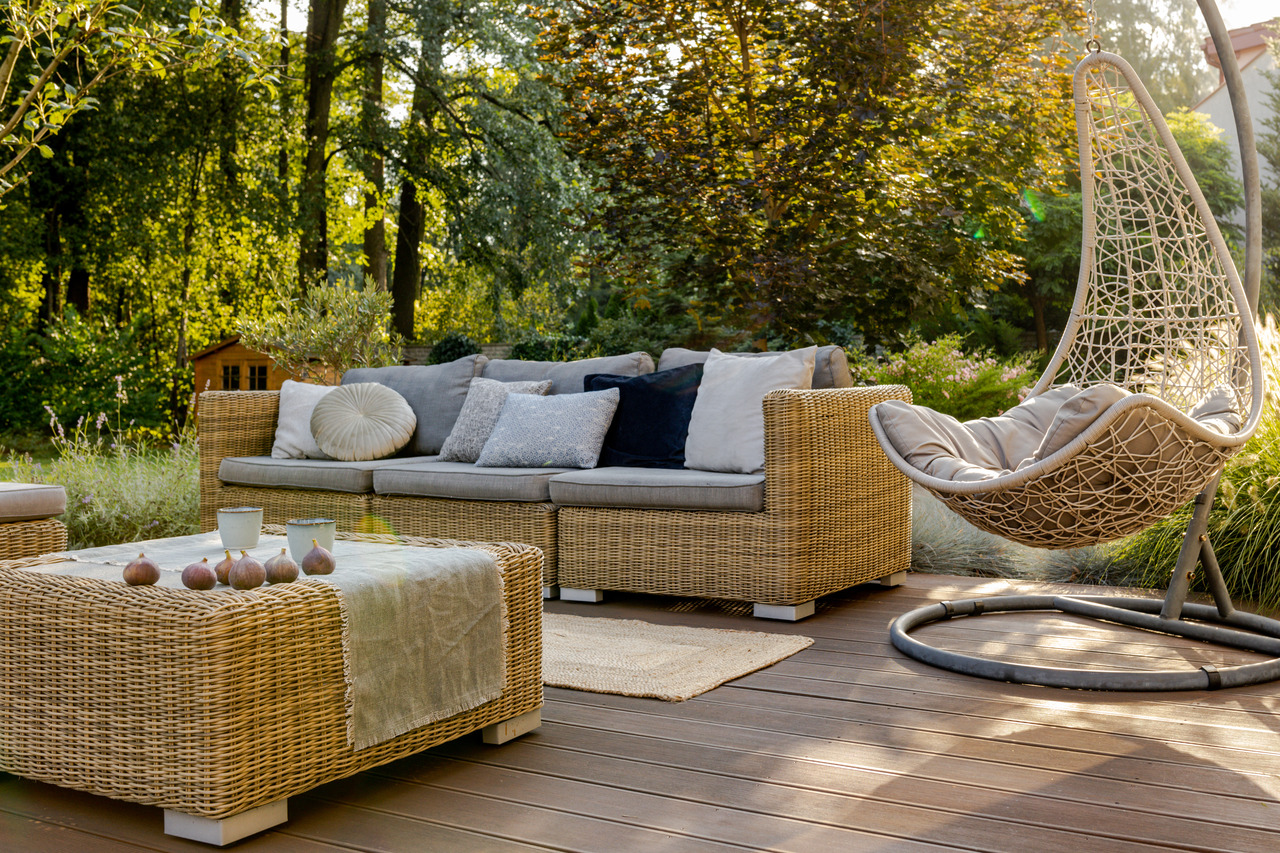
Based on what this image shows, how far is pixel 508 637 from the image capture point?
2.21 metres

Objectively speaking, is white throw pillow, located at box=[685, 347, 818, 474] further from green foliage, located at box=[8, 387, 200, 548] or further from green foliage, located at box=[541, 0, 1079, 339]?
green foliage, located at box=[8, 387, 200, 548]

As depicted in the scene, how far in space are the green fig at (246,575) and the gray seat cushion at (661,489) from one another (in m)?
1.82

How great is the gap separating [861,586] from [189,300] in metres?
11.6

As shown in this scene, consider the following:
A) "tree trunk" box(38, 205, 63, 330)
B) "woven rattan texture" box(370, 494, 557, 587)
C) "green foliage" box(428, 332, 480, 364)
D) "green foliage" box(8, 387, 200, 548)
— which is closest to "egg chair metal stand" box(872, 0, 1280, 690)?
"woven rattan texture" box(370, 494, 557, 587)

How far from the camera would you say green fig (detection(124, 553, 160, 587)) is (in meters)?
1.86

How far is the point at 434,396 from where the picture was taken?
15.5 feet

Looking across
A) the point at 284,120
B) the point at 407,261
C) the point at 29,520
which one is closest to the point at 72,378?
the point at 284,120

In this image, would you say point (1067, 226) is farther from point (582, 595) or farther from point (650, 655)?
point (650, 655)

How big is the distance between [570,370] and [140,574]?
2.69 m

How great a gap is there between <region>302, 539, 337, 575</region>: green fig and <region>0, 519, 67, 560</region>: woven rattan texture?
1474 mm

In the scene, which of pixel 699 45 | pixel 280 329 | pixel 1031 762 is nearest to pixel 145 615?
pixel 1031 762

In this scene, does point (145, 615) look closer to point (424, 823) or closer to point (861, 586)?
point (424, 823)

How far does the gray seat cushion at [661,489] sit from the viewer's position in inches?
133

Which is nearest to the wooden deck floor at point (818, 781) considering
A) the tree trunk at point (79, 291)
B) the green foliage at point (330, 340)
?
the green foliage at point (330, 340)
